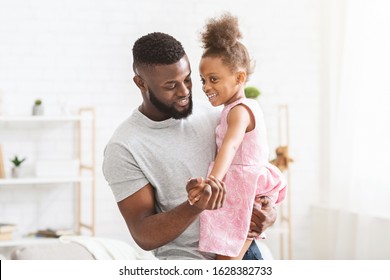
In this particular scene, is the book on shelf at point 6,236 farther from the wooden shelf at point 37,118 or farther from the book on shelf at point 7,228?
the wooden shelf at point 37,118

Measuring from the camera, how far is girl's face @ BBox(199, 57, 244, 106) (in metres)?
Answer: 1.52

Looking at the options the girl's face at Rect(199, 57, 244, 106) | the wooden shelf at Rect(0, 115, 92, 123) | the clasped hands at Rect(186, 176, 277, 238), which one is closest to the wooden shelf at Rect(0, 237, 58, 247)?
the wooden shelf at Rect(0, 115, 92, 123)

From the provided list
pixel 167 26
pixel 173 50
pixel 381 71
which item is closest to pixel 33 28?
pixel 167 26

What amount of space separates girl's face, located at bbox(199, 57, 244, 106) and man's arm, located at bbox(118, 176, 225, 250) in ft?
0.87

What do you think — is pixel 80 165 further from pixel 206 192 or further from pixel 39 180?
pixel 206 192

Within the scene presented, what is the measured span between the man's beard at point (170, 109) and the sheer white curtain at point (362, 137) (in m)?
2.27

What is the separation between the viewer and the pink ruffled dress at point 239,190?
1.57 meters

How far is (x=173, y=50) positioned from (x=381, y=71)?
240 centimetres

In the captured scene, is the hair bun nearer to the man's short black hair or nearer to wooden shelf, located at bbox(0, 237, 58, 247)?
the man's short black hair


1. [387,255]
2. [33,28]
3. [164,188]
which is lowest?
[387,255]

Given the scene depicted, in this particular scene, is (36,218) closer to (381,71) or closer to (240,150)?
(381,71)

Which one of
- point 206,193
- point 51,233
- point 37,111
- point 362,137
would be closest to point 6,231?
point 51,233

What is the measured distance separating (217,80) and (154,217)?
1.10ft

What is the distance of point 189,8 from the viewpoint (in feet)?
13.2
